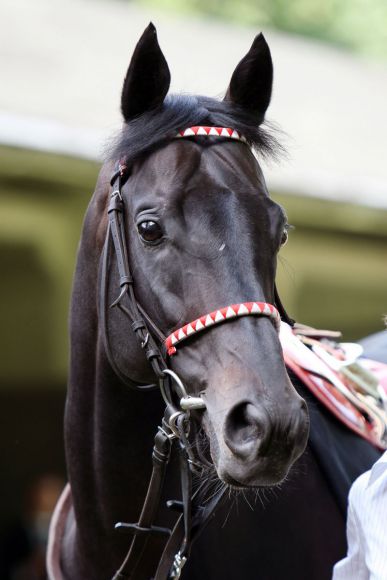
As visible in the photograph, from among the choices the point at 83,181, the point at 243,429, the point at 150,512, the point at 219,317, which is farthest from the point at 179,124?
the point at 83,181

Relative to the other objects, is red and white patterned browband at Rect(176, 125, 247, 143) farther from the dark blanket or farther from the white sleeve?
the white sleeve

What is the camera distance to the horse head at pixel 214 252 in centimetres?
196

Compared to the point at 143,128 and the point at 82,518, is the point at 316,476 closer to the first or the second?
the point at 82,518

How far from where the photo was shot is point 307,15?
1725 centimetres

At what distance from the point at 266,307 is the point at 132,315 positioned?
0.34 metres

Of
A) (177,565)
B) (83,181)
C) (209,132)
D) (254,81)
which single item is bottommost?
(177,565)

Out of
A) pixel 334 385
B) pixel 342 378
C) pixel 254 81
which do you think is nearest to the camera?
pixel 254 81

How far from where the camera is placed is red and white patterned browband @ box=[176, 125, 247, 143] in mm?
2295

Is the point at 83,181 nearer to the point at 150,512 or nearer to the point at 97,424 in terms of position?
the point at 97,424

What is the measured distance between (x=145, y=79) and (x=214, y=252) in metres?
0.52

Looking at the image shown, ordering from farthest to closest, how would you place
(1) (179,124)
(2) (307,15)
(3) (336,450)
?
(2) (307,15) < (3) (336,450) < (1) (179,124)

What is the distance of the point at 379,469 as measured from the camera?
2174mm

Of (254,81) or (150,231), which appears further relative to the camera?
(254,81)

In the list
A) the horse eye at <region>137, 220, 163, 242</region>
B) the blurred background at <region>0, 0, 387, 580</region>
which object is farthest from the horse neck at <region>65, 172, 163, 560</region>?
the blurred background at <region>0, 0, 387, 580</region>
